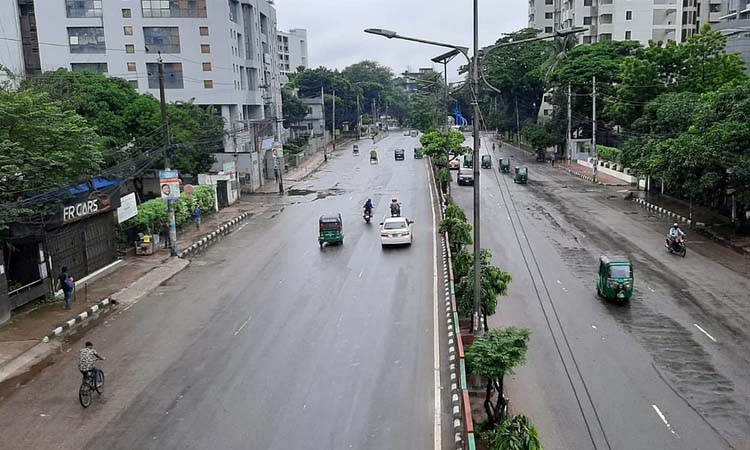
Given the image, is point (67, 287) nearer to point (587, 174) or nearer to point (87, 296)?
point (87, 296)

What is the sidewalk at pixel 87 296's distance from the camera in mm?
20078

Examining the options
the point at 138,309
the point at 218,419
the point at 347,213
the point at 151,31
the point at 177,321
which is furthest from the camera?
the point at 151,31

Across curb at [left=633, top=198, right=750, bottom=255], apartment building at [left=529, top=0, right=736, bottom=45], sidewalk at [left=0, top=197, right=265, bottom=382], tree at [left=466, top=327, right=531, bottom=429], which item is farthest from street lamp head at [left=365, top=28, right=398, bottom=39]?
apartment building at [left=529, top=0, right=736, bottom=45]

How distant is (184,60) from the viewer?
6731cm

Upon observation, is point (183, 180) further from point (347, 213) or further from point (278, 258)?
point (278, 258)

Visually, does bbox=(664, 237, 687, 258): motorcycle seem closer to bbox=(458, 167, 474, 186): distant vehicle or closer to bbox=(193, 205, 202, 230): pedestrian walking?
bbox=(193, 205, 202, 230): pedestrian walking

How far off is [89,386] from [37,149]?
13861 millimetres

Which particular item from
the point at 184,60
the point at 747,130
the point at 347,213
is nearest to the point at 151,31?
the point at 184,60

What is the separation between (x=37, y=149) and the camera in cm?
2609

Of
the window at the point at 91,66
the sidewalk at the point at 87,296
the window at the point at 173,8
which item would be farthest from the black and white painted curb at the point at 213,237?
the window at the point at 91,66

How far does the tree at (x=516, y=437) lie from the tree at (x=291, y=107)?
352ft

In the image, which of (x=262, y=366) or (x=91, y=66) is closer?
(x=262, y=366)

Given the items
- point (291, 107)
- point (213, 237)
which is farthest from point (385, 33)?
point (291, 107)

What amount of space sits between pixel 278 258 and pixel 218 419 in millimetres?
17784
